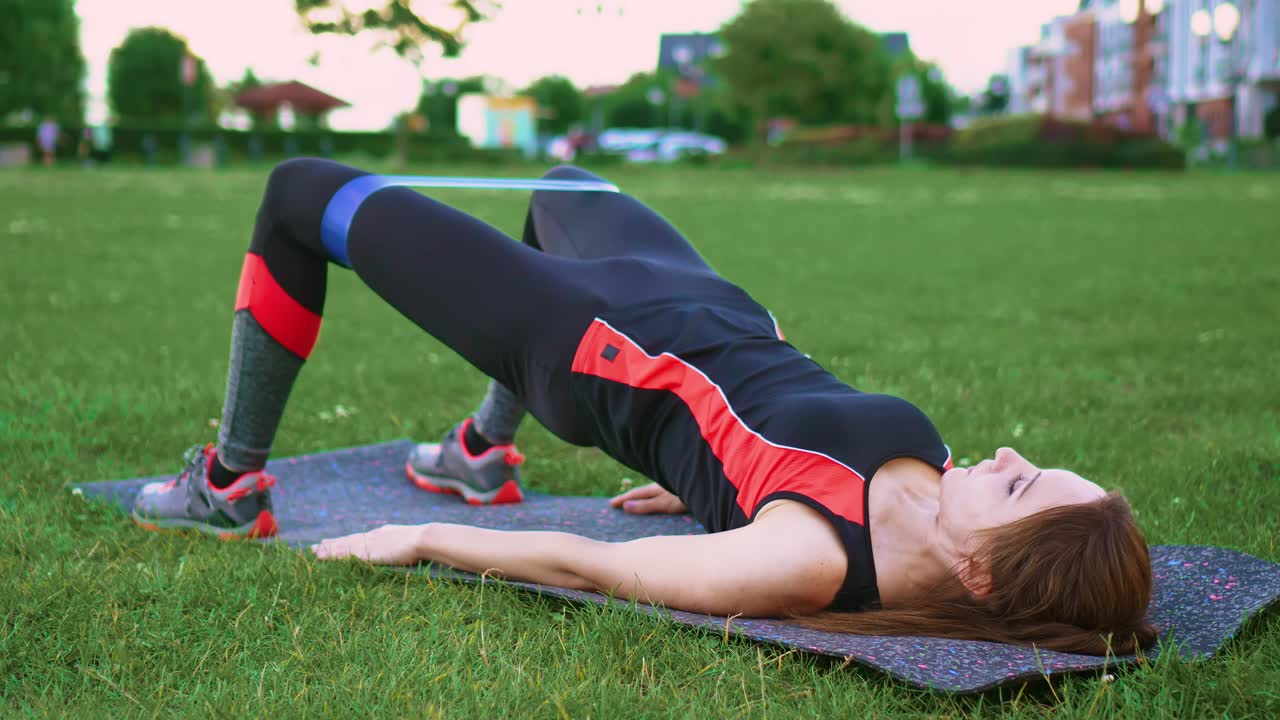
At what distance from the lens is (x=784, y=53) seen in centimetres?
4656

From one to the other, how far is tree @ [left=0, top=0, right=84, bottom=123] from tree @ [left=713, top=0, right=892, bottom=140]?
2895cm

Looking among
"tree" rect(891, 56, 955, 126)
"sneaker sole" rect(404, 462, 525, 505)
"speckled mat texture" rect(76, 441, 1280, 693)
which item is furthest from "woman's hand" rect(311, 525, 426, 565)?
"tree" rect(891, 56, 955, 126)

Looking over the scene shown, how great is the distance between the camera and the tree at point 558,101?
281ft

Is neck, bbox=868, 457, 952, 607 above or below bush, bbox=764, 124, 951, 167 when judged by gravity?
below

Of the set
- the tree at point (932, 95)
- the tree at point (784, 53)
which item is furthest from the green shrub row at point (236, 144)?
the tree at point (932, 95)

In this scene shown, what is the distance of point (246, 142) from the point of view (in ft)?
154

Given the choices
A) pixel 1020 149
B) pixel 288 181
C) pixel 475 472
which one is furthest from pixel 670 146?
pixel 288 181

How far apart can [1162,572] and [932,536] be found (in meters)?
0.78

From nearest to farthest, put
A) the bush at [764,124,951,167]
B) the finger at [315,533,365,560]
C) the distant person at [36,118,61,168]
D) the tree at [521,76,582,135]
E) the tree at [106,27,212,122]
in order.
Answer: the finger at [315,533,365,560]
the distant person at [36,118,61,168]
the bush at [764,124,951,167]
the tree at [106,27,212,122]
the tree at [521,76,582,135]

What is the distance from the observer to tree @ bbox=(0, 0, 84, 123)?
50531mm

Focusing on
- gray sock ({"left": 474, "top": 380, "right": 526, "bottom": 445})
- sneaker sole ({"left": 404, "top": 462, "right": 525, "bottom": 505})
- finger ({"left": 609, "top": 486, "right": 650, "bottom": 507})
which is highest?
gray sock ({"left": 474, "top": 380, "right": 526, "bottom": 445})

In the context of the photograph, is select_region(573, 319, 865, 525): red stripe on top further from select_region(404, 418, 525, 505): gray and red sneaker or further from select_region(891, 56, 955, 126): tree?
select_region(891, 56, 955, 126): tree

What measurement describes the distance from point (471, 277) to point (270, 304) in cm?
62

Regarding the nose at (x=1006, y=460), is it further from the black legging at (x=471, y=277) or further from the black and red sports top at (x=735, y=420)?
the black legging at (x=471, y=277)
